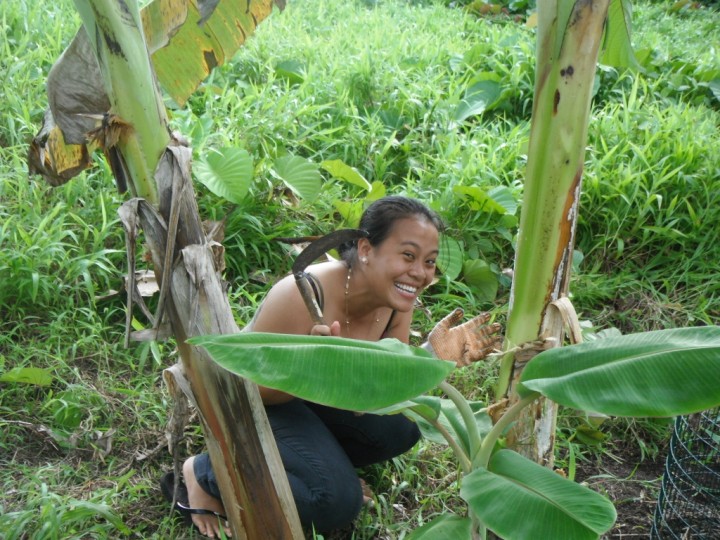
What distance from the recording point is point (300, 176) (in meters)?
3.59

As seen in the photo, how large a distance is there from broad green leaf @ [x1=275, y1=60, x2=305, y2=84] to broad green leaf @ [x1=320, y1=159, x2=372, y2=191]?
3.44 ft

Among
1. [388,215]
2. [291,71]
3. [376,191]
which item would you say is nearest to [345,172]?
[376,191]

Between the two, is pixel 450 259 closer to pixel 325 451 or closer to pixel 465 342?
pixel 465 342

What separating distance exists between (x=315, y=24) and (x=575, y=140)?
4116 millimetres

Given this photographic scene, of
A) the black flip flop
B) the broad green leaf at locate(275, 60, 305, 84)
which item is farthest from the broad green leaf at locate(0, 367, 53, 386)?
the broad green leaf at locate(275, 60, 305, 84)

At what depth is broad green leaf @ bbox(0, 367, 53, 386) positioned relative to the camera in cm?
280

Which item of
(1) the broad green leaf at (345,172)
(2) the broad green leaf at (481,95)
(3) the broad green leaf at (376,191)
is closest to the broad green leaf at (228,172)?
(1) the broad green leaf at (345,172)

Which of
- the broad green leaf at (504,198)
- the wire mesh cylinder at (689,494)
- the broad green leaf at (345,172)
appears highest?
the broad green leaf at (345,172)

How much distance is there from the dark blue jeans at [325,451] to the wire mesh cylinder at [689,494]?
2.71ft

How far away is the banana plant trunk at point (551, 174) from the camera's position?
189 centimetres

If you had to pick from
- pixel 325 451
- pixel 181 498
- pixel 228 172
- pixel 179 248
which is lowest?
pixel 181 498

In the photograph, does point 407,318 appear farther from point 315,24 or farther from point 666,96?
point 315,24

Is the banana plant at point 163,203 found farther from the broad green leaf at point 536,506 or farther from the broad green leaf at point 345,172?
the broad green leaf at point 345,172

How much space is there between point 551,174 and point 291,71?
295 centimetres
